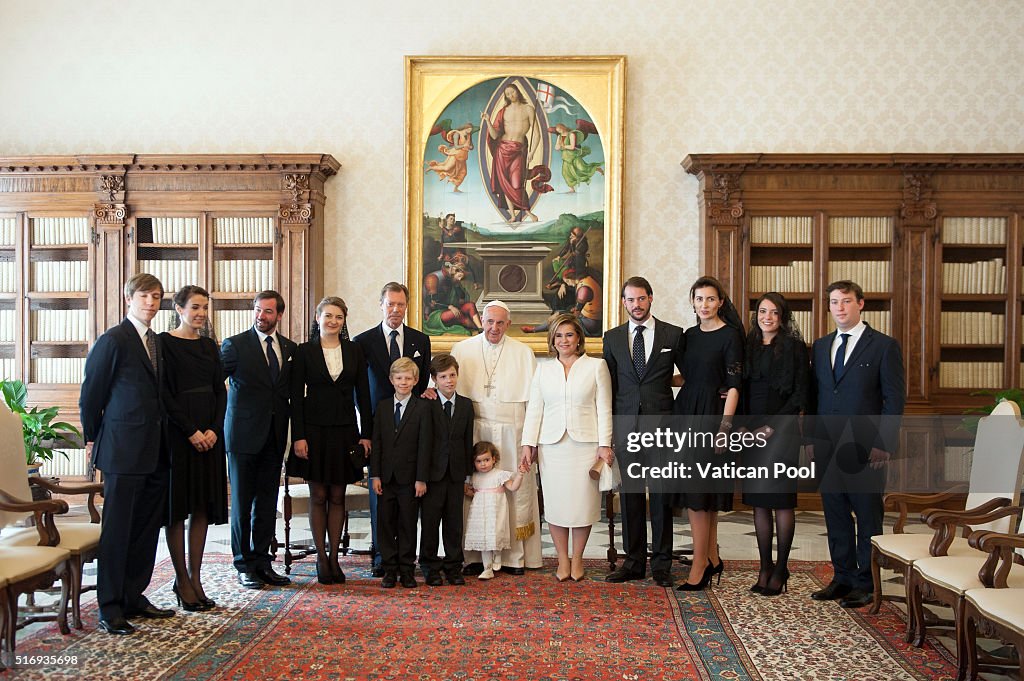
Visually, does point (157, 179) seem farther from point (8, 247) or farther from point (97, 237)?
point (8, 247)

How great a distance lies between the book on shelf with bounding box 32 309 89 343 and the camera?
769 centimetres

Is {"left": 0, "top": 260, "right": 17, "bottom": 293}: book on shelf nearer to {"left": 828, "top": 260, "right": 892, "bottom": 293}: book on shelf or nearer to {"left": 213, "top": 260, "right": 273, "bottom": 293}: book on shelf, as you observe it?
{"left": 213, "top": 260, "right": 273, "bottom": 293}: book on shelf

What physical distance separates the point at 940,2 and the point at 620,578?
5921 millimetres

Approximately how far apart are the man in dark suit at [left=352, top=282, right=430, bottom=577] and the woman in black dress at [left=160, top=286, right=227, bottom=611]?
3.39 ft

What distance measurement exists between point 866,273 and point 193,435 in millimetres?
5666

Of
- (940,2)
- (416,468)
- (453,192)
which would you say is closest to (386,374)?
(416,468)

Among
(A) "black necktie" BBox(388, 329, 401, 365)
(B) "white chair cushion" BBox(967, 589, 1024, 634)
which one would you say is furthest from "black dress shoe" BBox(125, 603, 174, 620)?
(B) "white chair cushion" BBox(967, 589, 1024, 634)

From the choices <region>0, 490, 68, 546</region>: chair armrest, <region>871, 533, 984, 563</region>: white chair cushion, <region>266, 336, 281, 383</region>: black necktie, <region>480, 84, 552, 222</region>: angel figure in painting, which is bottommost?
<region>871, 533, 984, 563</region>: white chair cushion

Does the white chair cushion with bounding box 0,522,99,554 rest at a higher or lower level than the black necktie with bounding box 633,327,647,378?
lower

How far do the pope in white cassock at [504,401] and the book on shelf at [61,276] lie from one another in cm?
413

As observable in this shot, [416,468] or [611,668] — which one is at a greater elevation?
[416,468]

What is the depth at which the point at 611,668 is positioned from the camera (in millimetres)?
3727

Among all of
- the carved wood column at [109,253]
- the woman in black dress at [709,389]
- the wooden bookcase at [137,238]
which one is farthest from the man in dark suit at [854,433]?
the carved wood column at [109,253]

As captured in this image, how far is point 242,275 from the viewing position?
25.1 ft
